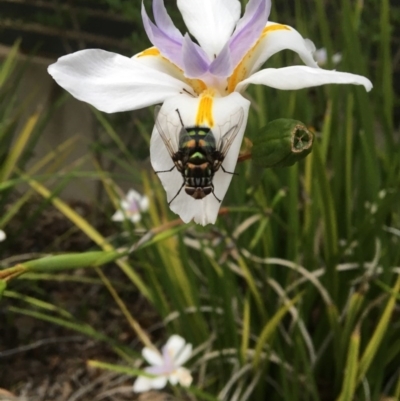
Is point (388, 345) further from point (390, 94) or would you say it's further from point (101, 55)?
point (101, 55)

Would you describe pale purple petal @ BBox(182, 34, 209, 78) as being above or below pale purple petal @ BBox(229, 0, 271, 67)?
below

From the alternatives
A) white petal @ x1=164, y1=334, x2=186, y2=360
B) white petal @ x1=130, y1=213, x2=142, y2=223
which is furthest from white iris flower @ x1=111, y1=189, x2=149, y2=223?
white petal @ x1=164, y1=334, x2=186, y2=360

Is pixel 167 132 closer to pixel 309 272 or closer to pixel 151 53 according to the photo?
pixel 151 53

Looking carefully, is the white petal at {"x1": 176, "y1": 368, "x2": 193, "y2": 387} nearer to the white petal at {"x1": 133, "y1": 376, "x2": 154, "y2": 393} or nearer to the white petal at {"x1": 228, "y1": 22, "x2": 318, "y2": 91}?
the white petal at {"x1": 133, "y1": 376, "x2": 154, "y2": 393}

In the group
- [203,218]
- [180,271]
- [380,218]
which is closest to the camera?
[203,218]

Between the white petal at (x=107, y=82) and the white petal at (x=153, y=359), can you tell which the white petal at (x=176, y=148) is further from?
the white petal at (x=153, y=359)

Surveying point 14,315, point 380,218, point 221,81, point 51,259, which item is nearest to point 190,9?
point 221,81
